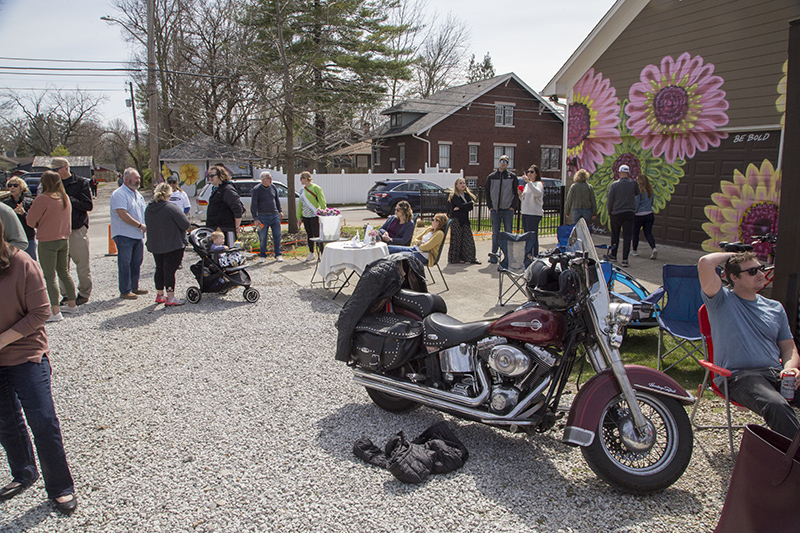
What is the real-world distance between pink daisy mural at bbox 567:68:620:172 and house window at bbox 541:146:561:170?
23.9 meters

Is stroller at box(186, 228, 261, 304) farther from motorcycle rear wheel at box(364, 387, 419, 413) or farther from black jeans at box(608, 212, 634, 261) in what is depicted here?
black jeans at box(608, 212, 634, 261)

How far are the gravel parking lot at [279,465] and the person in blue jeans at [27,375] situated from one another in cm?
22

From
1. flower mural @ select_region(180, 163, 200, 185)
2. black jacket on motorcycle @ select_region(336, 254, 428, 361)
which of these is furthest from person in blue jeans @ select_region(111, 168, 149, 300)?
flower mural @ select_region(180, 163, 200, 185)

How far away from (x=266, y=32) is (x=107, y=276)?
914 cm

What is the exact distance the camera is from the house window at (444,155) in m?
33.2

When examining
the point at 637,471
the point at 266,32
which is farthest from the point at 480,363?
the point at 266,32

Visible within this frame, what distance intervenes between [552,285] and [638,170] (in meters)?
9.39

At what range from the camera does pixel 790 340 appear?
11.0 feet

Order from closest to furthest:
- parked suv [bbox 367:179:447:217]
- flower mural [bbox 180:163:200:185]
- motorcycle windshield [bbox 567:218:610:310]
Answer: motorcycle windshield [bbox 567:218:610:310] < parked suv [bbox 367:179:447:217] < flower mural [bbox 180:163:200:185]

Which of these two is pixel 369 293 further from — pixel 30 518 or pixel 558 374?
pixel 30 518

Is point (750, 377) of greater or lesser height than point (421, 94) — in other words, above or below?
below

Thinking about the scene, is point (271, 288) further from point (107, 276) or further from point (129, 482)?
point (129, 482)

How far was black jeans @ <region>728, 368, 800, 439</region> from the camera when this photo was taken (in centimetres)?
291

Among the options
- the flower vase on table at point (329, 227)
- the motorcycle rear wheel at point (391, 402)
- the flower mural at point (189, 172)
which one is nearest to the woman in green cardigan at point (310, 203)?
the flower vase on table at point (329, 227)
